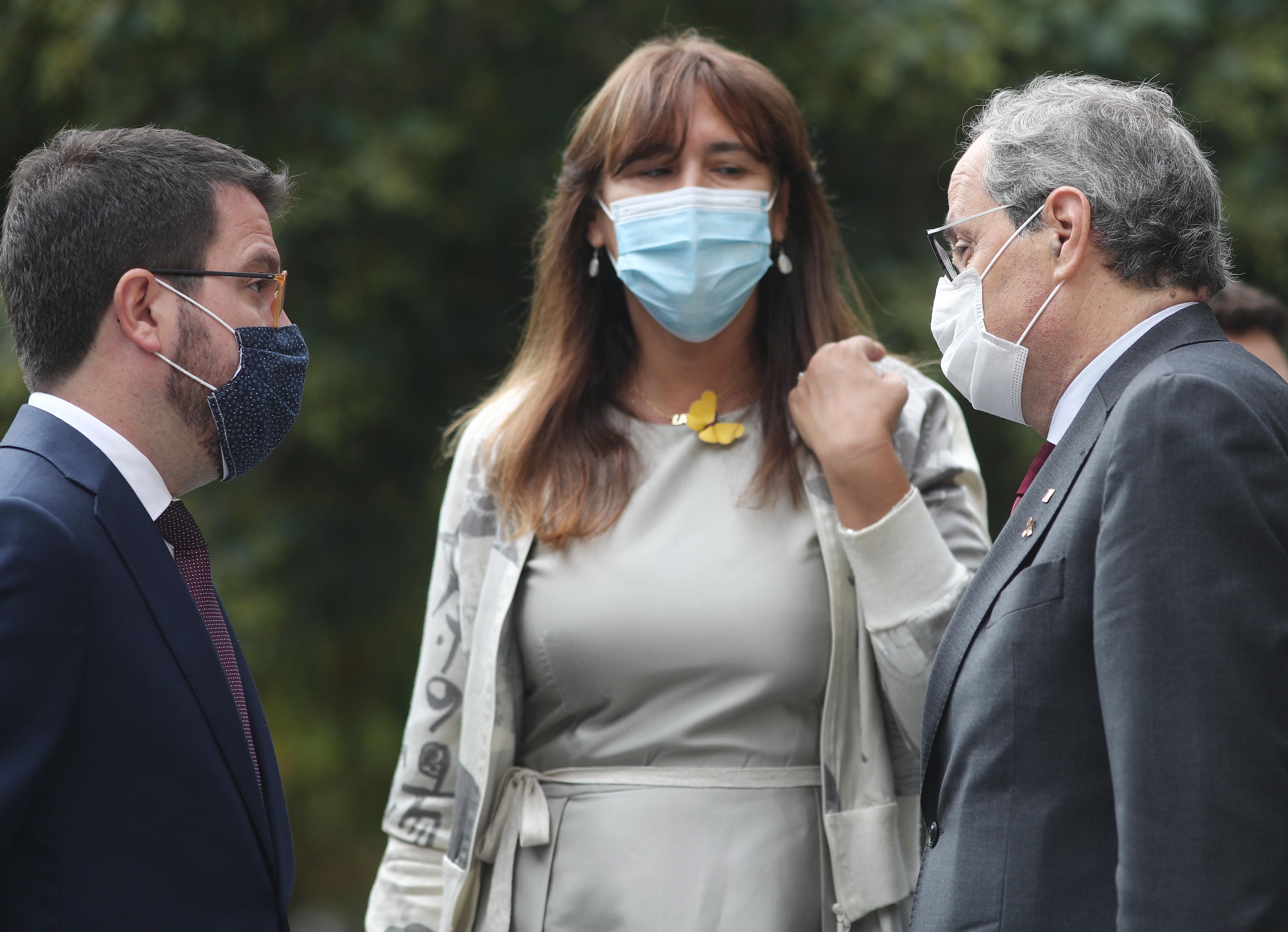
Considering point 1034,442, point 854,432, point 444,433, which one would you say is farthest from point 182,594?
point 1034,442

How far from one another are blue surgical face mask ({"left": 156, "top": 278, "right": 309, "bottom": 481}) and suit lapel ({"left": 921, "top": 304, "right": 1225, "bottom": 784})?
120cm

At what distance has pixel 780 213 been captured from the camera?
2.95 m

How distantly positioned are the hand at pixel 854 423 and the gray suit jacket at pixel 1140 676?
60cm

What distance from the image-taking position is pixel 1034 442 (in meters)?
5.32

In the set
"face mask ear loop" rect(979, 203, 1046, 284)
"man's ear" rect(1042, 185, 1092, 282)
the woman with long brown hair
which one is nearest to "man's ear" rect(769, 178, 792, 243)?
the woman with long brown hair

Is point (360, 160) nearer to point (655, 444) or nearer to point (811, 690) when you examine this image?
point (655, 444)

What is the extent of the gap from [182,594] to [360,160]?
136 inches

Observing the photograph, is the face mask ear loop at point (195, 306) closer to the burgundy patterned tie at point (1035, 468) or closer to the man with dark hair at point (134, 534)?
the man with dark hair at point (134, 534)

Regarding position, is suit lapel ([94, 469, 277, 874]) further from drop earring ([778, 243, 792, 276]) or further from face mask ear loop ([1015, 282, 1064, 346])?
drop earring ([778, 243, 792, 276])

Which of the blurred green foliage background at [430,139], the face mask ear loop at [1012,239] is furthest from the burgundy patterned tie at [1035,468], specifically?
the blurred green foliage background at [430,139]

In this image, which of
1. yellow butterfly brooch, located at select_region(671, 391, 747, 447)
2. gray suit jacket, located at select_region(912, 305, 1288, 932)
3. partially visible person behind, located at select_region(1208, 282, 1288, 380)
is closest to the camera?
gray suit jacket, located at select_region(912, 305, 1288, 932)

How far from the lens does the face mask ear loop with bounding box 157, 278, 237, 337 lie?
6.90 feet

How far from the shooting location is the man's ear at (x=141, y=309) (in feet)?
6.68

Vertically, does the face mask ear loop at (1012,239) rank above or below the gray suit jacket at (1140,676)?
above
